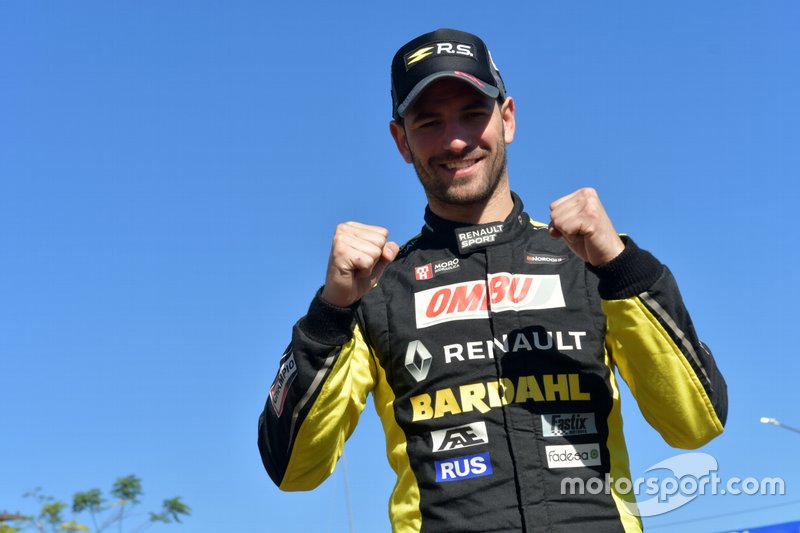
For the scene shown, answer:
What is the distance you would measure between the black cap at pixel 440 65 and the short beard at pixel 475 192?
25 cm

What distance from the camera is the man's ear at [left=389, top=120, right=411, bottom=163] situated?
4270 millimetres

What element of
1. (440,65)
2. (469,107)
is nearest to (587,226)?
(469,107)

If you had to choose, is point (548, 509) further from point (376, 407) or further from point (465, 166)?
point (465, 166)

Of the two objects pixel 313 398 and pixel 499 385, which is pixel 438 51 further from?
pixel 313 398

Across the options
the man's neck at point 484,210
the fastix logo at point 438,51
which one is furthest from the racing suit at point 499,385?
the fastix logo at point 438,51

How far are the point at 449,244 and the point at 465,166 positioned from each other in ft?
1.18

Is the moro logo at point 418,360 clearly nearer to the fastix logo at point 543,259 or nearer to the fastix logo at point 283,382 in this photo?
the fastix logo at point 283,382

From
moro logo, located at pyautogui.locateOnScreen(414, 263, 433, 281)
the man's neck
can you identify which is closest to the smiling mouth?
the man's neck

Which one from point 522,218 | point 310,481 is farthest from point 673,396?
point 310,481

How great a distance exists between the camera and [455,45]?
4168 millimetres

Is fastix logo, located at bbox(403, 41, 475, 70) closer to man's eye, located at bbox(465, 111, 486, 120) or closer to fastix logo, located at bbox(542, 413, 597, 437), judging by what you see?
man's eye, located at bbox(465, 111, 486, 120)

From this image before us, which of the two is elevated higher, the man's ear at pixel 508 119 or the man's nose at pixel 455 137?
the man's ear at pixel 508 119

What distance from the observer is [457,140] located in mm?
3889

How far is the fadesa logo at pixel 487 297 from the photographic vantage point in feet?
12.3
